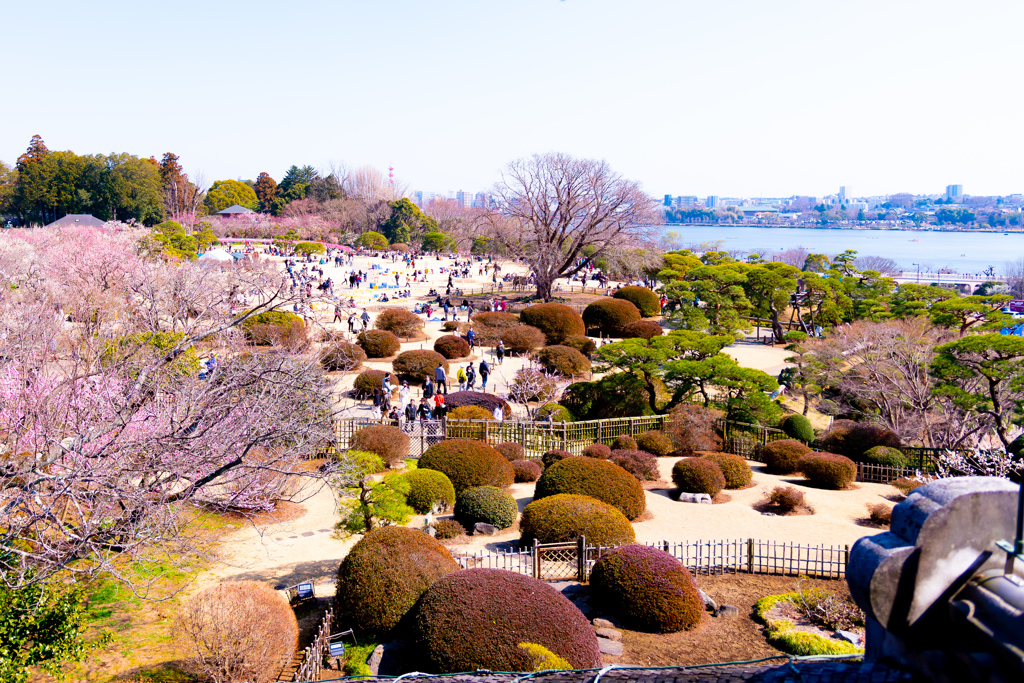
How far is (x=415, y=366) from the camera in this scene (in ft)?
90.2

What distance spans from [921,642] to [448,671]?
5.63 meters

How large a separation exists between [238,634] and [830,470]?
1499 centimetres

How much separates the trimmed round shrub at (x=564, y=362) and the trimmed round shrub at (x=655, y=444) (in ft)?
24.6

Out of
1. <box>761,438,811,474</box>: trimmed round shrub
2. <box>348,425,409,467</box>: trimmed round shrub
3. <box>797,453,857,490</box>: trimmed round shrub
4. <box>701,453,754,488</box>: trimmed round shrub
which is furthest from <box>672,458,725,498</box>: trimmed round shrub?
<box>348,425,409,467</box>: trimmed round shrub

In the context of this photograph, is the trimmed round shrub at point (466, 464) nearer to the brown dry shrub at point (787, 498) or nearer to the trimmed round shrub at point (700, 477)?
the trimmed round shrub at point (700, 477)

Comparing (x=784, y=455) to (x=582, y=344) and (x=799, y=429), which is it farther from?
(x=582, y=344)

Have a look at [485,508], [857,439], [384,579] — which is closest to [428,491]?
[485,508]

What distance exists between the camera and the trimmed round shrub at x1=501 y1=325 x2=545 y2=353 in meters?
32.7

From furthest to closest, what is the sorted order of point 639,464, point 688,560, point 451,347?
1. point 451,347
2. point 639,464
3. point 688,560

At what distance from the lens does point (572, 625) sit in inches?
323

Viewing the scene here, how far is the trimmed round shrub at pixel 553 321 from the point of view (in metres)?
34.9

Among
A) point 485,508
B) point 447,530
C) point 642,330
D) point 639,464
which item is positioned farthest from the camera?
point 642,330

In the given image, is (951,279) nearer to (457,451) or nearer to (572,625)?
(457,451)

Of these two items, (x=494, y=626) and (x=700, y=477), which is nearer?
(x=494, y=626)
